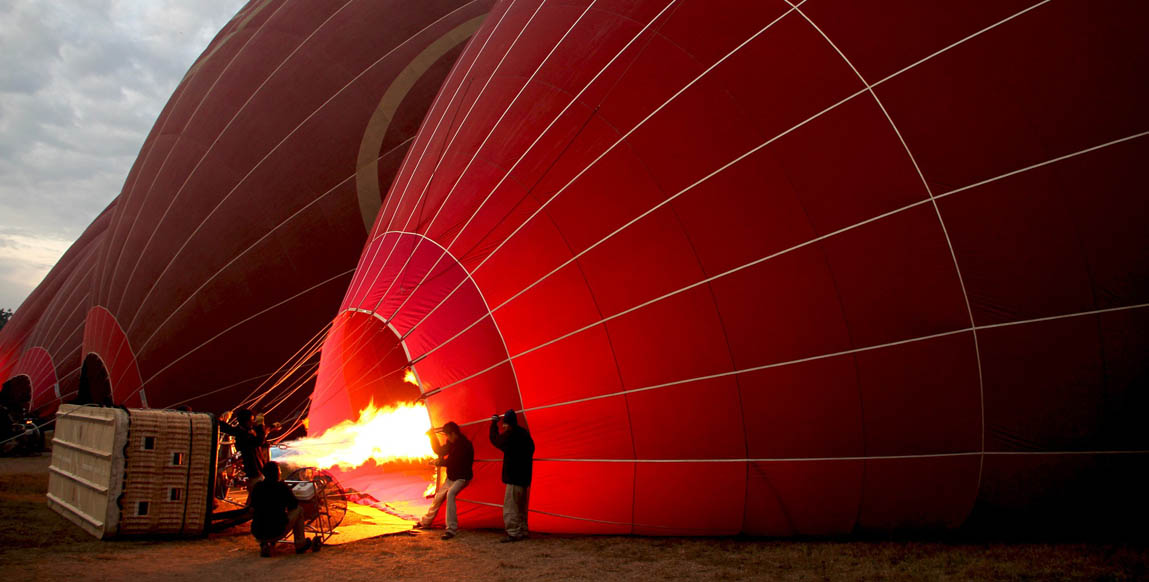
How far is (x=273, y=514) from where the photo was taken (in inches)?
181

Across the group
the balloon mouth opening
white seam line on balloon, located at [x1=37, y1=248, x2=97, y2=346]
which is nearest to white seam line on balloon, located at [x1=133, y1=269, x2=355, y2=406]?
the balloon mouth opening

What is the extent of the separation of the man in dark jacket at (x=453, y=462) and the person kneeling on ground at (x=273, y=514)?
2.65 ft

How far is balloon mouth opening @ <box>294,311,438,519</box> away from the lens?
504 cm

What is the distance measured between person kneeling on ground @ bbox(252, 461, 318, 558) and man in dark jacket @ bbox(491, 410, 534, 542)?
46.6 inches

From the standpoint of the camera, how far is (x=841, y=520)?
428 centimetres

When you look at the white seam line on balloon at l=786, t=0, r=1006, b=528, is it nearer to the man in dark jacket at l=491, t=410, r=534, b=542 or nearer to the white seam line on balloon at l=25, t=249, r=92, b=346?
the man in dark jacket at l=491, t=410, r=534, b=542

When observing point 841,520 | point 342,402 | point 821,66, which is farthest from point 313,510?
point 821,66

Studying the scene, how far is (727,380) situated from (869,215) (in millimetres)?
1132

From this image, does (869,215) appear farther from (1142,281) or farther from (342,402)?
(342,402)

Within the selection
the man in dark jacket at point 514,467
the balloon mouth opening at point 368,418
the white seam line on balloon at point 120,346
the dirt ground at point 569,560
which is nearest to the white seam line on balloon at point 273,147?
the white seam line on balloon at point 120,346

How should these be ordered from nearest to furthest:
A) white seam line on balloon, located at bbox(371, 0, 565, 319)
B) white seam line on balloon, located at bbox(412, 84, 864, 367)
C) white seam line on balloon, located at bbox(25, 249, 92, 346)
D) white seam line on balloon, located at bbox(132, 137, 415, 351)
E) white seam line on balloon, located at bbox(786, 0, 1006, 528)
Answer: white seam line on balloon, located at bbox(786, 0, 1006, 528) → white seam line on balloon, located at bbox(412, 84, 864, 367) → white seam line on balloon, located at bbox(371, 0, 565, 319) → white seam line on balloon, located at bbox(132, 137, 415, 351) → white seam line on balloon, located at bbox(25, 249, 92, 346)

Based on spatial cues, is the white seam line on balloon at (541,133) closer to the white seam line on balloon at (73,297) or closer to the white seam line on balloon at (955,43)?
the white seam line on balloon at (955,43)

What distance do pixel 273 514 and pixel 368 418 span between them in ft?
3.17

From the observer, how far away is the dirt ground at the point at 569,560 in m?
3.71
